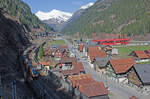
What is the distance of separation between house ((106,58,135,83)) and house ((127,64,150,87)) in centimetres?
145

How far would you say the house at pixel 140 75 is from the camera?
95.2ft

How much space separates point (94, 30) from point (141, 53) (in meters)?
94.7

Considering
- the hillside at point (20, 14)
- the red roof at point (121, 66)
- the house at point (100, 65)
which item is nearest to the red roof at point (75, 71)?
the house at point (100, 65)

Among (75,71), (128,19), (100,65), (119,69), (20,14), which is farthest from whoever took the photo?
(128,19)

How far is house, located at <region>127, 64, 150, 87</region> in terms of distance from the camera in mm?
29016

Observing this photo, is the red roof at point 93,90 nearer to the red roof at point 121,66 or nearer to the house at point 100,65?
the red roof at point 121,66

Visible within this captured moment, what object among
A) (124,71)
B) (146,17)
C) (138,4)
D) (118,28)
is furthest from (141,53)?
(138,4)

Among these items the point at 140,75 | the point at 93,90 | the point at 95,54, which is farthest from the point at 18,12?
the point at 93,90

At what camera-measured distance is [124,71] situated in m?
33.9

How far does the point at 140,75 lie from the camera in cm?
2970

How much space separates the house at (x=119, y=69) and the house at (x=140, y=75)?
4.77 ft

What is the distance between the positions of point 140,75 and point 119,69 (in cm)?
527

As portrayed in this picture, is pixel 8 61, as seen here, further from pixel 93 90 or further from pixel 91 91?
pixel 93 90

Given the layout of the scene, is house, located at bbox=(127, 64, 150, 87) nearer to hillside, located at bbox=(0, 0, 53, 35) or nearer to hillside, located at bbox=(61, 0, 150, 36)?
hillside, located at bbox=(61, 0, 150, 36)
